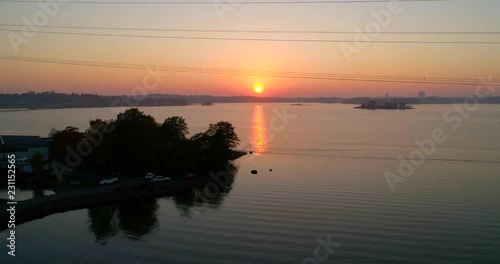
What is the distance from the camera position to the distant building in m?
13.5

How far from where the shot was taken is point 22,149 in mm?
13883

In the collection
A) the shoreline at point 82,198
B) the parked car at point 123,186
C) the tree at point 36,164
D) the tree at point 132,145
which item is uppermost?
the tree at point 132,145

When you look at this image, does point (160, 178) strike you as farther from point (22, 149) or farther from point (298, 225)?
point (298, 225)

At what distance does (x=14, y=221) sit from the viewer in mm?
8633

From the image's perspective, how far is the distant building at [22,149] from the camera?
13.5 m

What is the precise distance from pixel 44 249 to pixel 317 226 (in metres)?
5.14

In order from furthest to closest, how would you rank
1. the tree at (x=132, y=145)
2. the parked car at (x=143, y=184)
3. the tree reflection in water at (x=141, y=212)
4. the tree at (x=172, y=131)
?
the tree at (x=172, y=131)
the tree at (x=132, y=145)
the parked car at (x=143, y=184)
the tree reflection in water at (x=141, y=212)

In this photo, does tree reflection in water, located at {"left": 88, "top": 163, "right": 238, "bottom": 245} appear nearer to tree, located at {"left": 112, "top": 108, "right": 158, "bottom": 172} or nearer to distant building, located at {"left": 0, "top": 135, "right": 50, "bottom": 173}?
tree, located at {"left": 112, "top": 108, "right": 158, "bottom": 172}

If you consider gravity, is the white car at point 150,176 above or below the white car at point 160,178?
above

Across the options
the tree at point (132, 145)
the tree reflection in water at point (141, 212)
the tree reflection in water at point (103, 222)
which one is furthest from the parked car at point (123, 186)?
the tree at point (132, 145)

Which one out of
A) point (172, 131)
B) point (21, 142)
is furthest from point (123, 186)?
point (172, 131)

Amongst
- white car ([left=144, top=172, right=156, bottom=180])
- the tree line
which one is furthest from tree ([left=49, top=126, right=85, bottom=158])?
white car ([left=144, top=172, right=156, bottom=180])

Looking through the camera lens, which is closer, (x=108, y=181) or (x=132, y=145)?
(x=108, y=181)

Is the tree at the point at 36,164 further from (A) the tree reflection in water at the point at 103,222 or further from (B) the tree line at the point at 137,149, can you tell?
(A) the tree reflection in water at the point at 103,222
